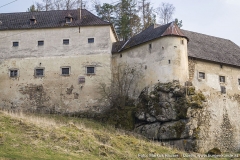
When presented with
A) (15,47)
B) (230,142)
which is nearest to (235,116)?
(230,142)

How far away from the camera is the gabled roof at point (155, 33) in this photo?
98.0 ft

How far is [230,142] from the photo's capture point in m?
30.2

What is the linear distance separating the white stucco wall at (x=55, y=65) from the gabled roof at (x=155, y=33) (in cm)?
214

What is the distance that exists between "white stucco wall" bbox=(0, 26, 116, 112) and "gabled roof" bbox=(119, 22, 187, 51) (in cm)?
214

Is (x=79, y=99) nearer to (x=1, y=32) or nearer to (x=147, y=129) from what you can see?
(x=147, y=129)

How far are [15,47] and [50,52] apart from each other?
133 inches

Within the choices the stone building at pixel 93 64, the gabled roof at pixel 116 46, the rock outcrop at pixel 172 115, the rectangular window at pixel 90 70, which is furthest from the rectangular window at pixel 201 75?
the rectangular window at pixel 90 70

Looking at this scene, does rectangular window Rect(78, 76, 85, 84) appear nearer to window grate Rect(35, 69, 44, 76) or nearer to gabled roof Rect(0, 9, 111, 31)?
window grate Rect(35, 69, 44, 76)

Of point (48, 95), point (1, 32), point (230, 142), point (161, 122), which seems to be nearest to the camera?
point (161, 122)

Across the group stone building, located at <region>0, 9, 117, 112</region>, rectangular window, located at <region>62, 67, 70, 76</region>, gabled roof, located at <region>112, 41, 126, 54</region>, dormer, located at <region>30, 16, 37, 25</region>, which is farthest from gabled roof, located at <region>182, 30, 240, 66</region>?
dormer, located at <region>30, 16, 37, 25</region>

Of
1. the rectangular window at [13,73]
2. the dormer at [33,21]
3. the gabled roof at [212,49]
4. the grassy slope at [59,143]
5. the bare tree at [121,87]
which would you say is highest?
the dormer at [33,21]

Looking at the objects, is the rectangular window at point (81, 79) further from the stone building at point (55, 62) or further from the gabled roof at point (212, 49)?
the gabled roof at point (212, 49)

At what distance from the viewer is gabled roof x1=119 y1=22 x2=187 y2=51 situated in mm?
29875

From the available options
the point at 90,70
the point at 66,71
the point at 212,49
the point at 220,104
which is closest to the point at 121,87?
the point at 90,70
